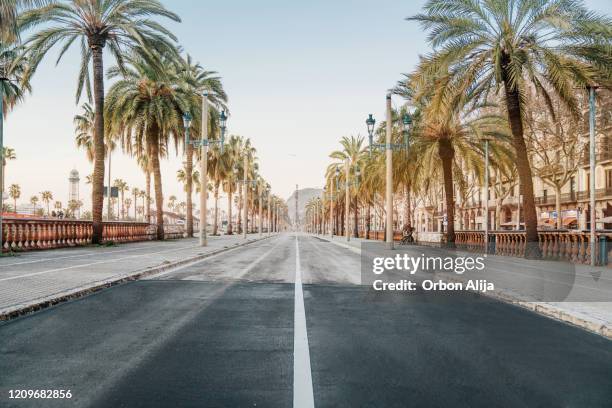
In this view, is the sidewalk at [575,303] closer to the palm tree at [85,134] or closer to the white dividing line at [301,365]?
the white dividing line at [301,365]

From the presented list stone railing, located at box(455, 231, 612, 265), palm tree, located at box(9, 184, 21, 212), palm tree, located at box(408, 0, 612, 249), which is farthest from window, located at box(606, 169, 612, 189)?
palm tree, located at box(9, 184, 21, 212)

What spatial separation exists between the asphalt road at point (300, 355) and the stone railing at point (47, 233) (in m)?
11.9

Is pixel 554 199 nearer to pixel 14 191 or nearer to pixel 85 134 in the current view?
pixel 85 134

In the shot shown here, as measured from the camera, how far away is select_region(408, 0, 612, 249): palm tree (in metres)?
17.5

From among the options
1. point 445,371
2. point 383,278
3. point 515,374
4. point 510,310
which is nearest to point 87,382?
point 445,371

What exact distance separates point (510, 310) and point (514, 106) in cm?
1469

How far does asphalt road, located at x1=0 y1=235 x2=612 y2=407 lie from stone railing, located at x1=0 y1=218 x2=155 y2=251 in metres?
11.9

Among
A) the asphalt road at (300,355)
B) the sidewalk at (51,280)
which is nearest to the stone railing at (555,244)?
the asphalt road at (300,355)

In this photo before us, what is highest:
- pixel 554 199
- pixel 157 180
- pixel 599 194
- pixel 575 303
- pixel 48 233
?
pixel 157 180

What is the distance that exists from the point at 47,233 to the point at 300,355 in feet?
60.9

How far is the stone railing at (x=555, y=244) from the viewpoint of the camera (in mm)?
17219

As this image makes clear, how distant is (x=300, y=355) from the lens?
16.0ft

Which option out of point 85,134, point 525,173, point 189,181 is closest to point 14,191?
point 85,134

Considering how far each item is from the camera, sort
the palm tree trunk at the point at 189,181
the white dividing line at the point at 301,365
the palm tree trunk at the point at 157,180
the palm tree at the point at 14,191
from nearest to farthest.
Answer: the white dividing line at the point at 301,365 < the palm tree trunk at the point at 157,180 < the palm tree trunk at the point at 189,181 < the palm tree at the point at 14,191
